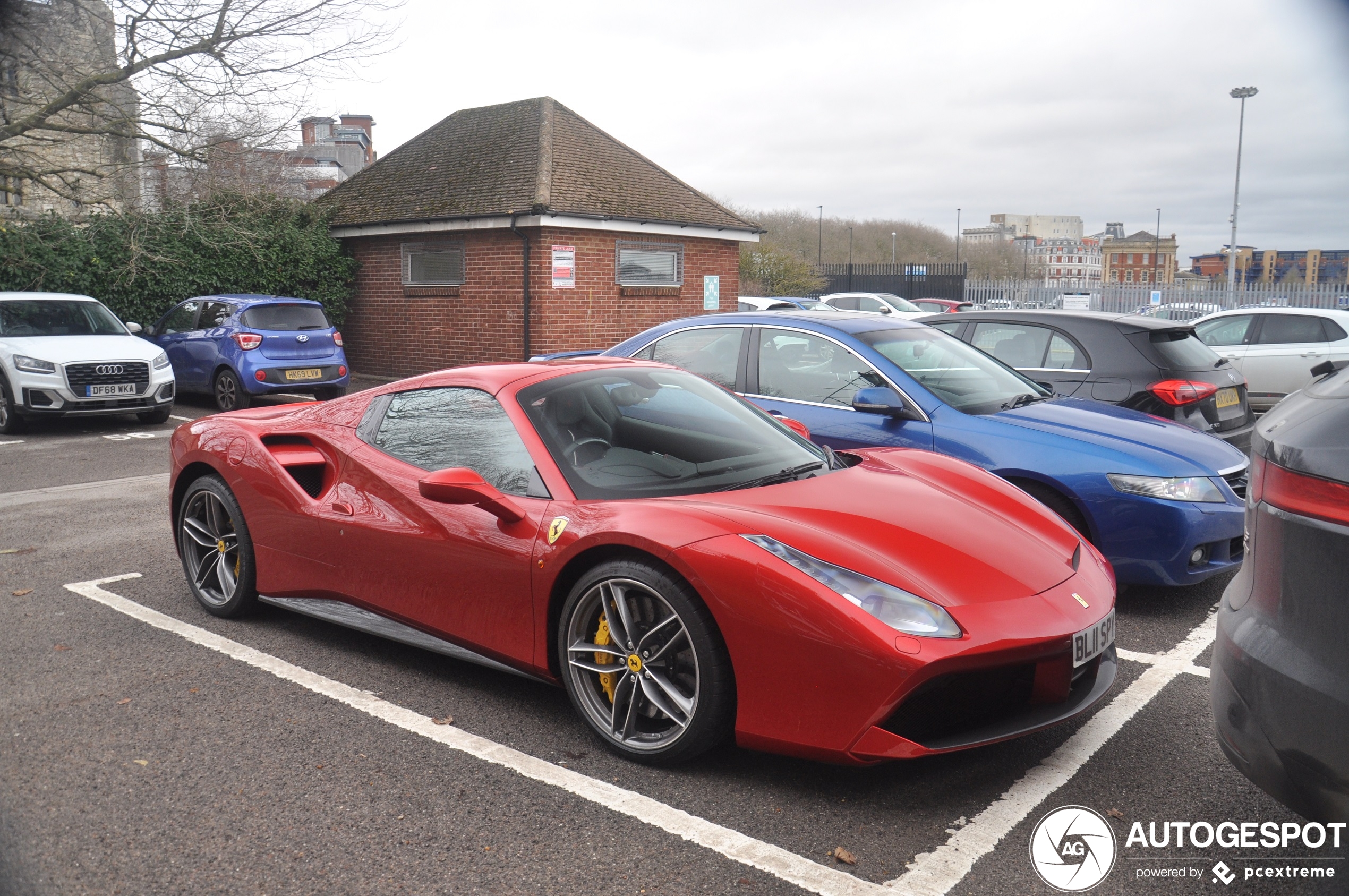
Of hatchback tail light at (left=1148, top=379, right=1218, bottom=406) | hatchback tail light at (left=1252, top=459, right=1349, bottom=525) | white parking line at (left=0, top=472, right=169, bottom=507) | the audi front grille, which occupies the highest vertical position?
hatchback tail light at (left=1252, top=459, right=1349, bottom=525)

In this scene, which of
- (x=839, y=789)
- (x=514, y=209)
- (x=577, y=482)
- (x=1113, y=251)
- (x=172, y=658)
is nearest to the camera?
(x=839, y=789)

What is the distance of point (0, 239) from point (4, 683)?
13897mm

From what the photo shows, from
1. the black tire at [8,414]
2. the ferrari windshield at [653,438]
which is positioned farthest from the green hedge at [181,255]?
the ferrari windshield at [653,438]

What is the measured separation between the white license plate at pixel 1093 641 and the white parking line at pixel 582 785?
0.94 m

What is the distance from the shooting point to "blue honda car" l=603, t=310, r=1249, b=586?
477 centimetres

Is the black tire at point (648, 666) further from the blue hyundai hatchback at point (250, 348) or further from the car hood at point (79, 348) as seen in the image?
the blue hyundai hatchback at point (250, 348)

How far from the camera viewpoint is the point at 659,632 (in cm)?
310

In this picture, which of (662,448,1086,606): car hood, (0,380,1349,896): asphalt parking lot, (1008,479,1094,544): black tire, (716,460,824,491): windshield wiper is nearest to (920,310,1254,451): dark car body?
(1008,479,1094,544): black tire

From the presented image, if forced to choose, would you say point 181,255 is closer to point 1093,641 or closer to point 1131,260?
point 1093,641

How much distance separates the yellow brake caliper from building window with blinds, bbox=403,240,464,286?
14632 millimetres

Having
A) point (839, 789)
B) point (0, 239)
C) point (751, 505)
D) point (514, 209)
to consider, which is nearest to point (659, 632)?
point (751, 505)

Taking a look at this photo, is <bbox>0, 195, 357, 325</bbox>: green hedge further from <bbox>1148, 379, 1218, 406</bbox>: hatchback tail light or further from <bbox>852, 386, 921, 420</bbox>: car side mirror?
<bbox>1148, 379, 1218, 406</bbox>: hatchback tail light

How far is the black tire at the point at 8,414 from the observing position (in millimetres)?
11375

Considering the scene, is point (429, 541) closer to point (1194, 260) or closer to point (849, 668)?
point (849, 668)
